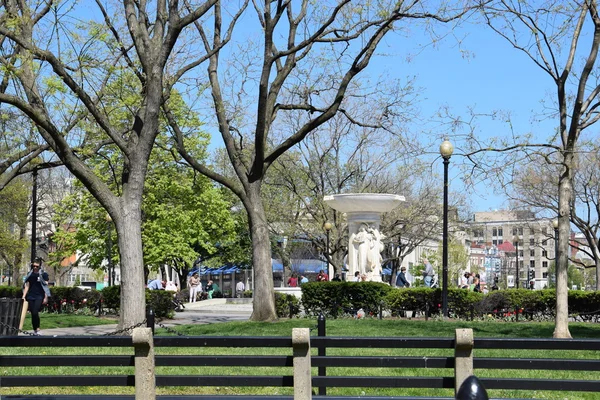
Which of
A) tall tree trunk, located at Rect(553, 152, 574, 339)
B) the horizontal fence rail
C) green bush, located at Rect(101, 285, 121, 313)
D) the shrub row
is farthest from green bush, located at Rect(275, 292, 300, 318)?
the horizontal fence rail

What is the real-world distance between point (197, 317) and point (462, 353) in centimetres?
2525

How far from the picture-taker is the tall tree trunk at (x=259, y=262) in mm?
23562

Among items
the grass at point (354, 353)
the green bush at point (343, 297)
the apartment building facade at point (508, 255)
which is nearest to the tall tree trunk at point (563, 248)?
the grass at point (354, 353)

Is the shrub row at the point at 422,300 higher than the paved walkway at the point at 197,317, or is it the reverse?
the shrub row at the point at 422,300

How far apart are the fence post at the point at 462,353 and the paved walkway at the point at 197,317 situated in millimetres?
15356

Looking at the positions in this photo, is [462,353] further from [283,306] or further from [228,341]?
[283,306]

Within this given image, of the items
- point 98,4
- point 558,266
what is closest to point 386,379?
point 558,266

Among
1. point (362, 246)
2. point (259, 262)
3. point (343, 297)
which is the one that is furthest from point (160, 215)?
point (259, 262)

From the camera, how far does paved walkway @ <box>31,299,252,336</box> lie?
23125 mm

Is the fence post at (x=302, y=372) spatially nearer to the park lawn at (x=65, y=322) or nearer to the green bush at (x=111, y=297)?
the park lawn at (x=65, y=322)

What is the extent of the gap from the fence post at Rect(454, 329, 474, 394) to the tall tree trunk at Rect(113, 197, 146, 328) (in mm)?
12054

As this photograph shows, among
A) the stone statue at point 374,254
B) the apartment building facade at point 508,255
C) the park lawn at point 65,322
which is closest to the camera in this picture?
the park lawn at point 65,322

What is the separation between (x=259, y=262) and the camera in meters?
23.7

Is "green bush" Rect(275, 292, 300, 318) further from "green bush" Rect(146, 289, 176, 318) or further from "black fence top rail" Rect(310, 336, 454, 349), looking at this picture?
"black fence top rail" Rect(310, 336, 454, 349)
